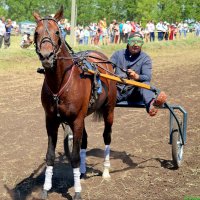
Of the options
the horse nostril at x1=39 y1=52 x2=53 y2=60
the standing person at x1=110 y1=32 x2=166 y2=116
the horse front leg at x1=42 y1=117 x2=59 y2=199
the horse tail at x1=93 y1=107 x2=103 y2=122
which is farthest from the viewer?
the horse tail at x1=93 y1=107 x2=103 y2=122

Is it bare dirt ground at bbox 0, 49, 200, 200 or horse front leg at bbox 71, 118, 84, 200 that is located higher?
horse front leg at bbox 71, 118, 84, 200

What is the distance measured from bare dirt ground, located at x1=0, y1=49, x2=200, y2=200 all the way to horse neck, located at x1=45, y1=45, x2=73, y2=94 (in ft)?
4.78

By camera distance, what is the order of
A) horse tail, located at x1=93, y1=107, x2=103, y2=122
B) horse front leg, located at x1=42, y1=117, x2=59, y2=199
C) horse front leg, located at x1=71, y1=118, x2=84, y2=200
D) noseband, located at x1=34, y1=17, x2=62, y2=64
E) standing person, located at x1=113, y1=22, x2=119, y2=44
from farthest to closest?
1. standing person, located at x1=113, y1=22, x2=119, y2=44
2. horse tail, located at x1=93, y1=107, x2=103, y2=122
3. horse front leg, located at x1=42, y1=117, x2=59, y2=199
4. horse front leg, located at x1=71, y1=118, x2=84, y2=200
5. noseband, located at x1=34, y1=17, x2=62, y2=64

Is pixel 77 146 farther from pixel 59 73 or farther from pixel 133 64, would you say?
pixel 133 64

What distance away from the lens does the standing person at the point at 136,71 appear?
20.1ft

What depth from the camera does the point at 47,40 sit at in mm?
4332

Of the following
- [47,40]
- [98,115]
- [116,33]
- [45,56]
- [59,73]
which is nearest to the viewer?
[45,56]

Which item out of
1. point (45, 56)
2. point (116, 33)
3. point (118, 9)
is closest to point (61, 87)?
point (45, 56)

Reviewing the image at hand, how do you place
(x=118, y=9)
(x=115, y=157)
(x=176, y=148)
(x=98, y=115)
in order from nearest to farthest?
(x=176, y=148) < (x=98, y=115) < (x=115, y=157) < (x=118, y=9)

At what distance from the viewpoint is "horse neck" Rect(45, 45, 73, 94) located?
4.72 m

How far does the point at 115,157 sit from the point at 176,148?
1.19 meters

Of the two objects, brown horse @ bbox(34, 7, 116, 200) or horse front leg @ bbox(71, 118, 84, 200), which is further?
horse front leg @ bbox(71, 118, 84, 200)

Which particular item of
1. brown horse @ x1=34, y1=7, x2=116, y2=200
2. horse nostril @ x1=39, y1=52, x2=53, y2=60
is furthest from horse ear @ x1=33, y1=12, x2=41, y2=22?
horse nostril @ x1=39, y1=52, x2=53, y2=60

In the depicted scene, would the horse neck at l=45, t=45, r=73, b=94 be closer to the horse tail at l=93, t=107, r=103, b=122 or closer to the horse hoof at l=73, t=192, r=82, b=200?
the horse hoof at l=73, t=192, r=82, b=200
